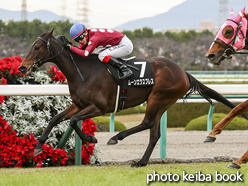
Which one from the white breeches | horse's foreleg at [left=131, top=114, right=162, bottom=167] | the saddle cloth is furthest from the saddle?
horse's foreleg at [left=131, top=114, right=162, bottom=167]

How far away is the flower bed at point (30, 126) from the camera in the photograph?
4.45m

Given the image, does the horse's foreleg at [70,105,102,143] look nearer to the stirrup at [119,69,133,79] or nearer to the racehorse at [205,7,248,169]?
the stirrup at [119,69,133,79]

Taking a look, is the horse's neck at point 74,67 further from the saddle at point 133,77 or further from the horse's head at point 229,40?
the horse's head at point 229,40

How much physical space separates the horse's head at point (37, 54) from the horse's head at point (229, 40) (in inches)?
64.9

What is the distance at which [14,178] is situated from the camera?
3.43 m

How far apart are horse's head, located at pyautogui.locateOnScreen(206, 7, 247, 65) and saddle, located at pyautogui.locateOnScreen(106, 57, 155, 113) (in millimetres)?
752

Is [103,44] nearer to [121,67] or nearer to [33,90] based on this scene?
[121,67]

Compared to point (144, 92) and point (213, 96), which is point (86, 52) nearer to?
point (144, 92)

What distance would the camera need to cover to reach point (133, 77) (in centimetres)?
439

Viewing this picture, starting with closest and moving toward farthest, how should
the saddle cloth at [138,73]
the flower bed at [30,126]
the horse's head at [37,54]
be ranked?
the horse's head at [37,54] → the saddle cloth at [138,73] → the flower bed at [30,126]

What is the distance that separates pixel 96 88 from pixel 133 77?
42 centimetres

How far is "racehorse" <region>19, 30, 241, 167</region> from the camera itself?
4233 millimetres

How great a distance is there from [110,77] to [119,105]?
0.31m

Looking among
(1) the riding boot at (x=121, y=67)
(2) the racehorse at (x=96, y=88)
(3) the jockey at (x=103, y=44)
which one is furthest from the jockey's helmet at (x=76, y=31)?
(1) the riding boot at (x=121, y=67)
